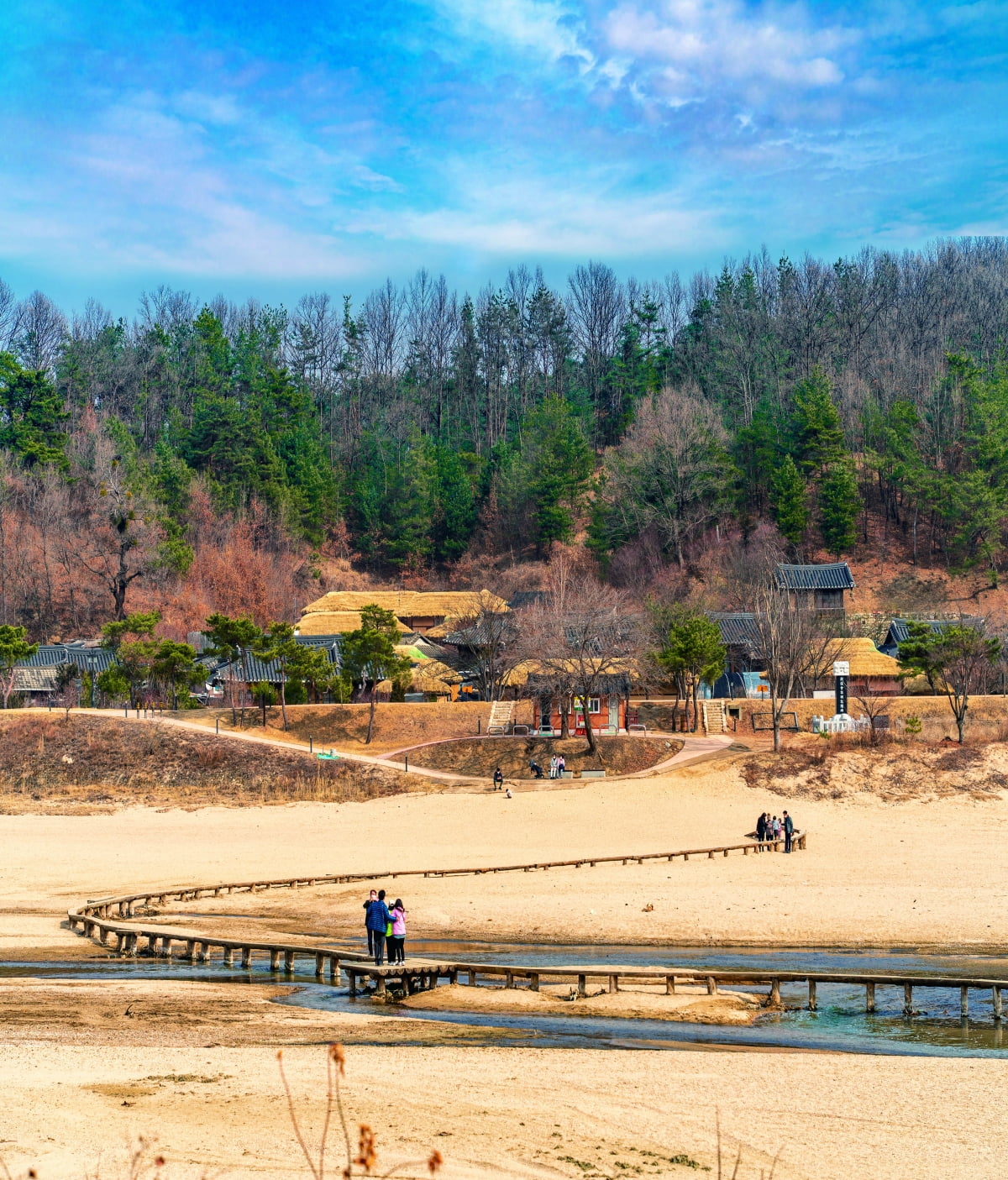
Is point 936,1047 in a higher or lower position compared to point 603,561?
lower

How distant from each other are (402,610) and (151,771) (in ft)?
106

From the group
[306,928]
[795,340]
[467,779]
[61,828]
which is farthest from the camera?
[795,340]

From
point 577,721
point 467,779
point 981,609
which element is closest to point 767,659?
point 577,721

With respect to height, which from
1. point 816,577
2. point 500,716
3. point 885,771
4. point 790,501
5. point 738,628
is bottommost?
point 885,771

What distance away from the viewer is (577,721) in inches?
2085

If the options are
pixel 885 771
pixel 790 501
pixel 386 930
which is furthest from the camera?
pixel 790 501

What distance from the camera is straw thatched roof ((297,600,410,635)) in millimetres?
74812

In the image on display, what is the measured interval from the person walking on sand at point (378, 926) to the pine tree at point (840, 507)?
66191mm

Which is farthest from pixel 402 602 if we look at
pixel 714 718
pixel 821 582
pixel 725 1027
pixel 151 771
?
pixel 725 1027

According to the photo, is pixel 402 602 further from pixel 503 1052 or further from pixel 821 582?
pixel 503 1052

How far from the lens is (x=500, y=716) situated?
54.9m

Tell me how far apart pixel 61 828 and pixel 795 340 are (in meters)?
83.7

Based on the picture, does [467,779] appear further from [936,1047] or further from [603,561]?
[603,561]

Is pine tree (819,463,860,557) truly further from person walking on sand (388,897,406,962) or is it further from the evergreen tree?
person walking on sand (388,897,406,962)
